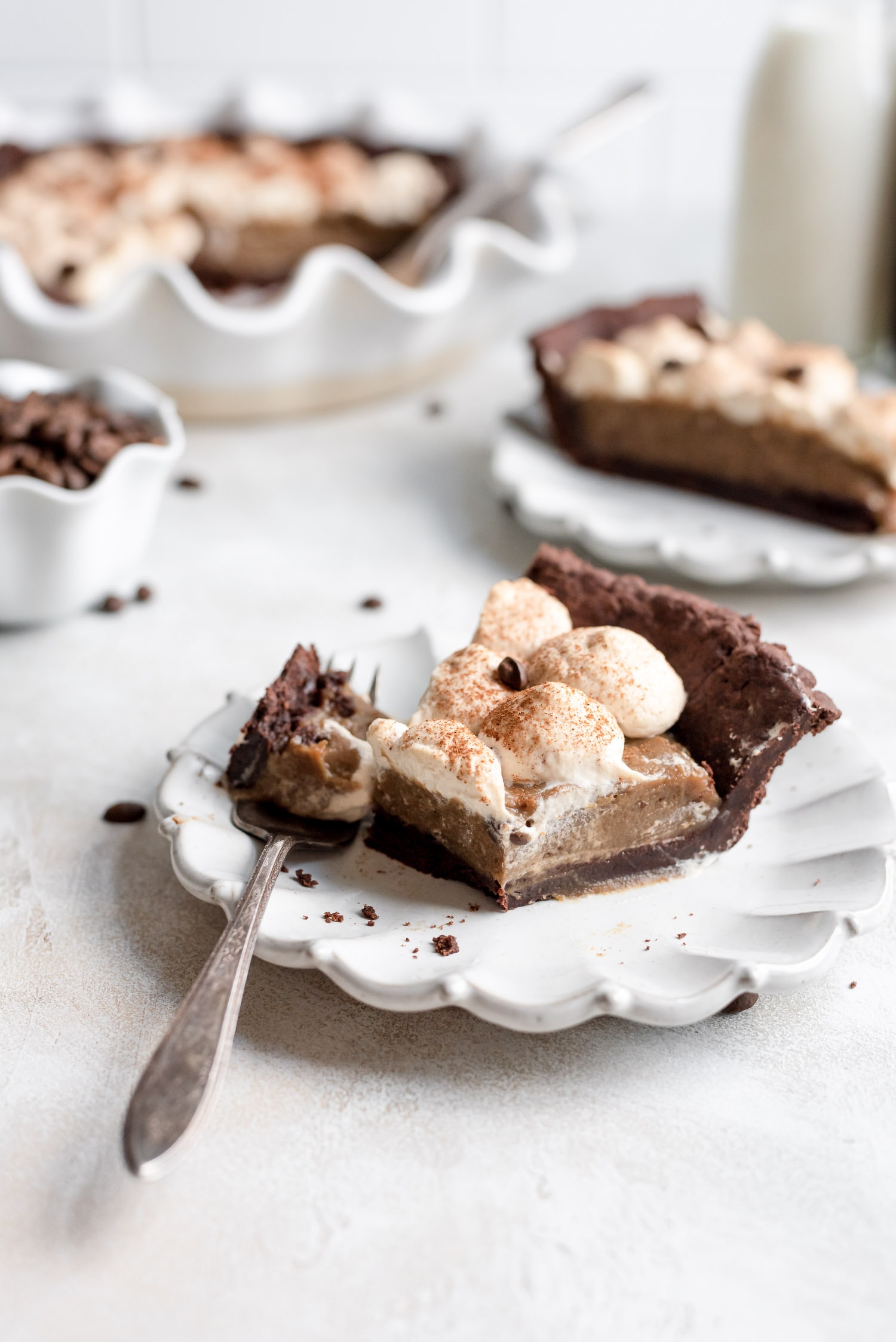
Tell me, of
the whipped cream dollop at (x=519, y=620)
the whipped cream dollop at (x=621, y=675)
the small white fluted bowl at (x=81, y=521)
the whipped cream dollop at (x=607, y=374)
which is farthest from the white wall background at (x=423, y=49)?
the whipped cream dollop at (x=621, y=675)

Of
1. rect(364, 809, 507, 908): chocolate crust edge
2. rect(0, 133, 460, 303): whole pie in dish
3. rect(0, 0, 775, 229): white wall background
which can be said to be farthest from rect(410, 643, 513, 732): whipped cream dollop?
rect(0, 0, 775, 229): white wall background

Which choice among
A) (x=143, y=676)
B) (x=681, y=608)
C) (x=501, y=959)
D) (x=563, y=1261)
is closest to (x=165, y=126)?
(x=143, y=676)

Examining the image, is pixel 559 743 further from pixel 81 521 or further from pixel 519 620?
pixel 81 521

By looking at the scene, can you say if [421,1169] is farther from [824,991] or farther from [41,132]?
[41,132]

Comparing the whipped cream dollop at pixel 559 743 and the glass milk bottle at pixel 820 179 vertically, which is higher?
the glass milk bottle at pixel 820 179

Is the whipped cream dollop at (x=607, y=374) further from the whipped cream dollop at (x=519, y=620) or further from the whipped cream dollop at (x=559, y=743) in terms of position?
A: the whipped cream dollop at (x=559, y=743)

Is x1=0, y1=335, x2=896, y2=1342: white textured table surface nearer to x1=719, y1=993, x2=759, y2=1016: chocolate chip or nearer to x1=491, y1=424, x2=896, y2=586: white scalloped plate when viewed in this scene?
x1=719, y1=993, x2=759, y2=1016: chocolate chip
